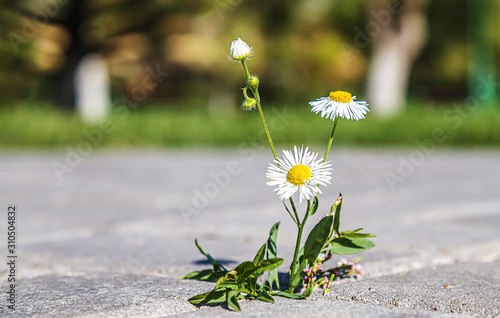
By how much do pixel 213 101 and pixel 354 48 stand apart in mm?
6825

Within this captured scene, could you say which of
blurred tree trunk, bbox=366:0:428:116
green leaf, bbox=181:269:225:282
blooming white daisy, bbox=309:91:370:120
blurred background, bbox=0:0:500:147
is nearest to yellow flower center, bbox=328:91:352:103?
blooming white daisy, bbox=309:91:370:120

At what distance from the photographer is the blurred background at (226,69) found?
12945mm

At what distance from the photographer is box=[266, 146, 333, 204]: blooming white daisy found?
173 centimetres

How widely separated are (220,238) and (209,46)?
2323 cm

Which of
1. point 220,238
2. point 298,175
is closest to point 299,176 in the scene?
point 298,175

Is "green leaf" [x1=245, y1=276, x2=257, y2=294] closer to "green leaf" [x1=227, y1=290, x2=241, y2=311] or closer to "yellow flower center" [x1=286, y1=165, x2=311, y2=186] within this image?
"green leaf" [x1=227, y1=290, x2=241, y2=311]

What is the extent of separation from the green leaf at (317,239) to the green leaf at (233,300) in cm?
26

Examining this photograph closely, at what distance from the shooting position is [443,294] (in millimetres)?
1954

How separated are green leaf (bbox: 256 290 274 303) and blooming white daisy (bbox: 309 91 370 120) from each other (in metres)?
0.51

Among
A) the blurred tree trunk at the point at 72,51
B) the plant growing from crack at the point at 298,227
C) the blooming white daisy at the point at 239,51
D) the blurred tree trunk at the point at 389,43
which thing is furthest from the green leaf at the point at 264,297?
the blurred tree trunk at the point at 72,51

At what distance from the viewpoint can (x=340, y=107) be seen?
178cm

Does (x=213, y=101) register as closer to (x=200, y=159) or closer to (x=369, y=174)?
(x=200, y=159)

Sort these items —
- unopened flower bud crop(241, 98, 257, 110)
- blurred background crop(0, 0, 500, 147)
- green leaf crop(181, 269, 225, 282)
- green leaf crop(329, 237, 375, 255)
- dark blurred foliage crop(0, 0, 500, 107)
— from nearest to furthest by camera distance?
unopened flower bud crop(241, 98, 257, 110)
green leaf crop(329, 237, 375, 255)
green leaf crop(181, 269, 225, 282)
blurred background crop(0, 0, 500, 147)
dark blurred foliage crop(0, 0, 500, 107)

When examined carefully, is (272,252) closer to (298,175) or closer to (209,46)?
(298,175)
